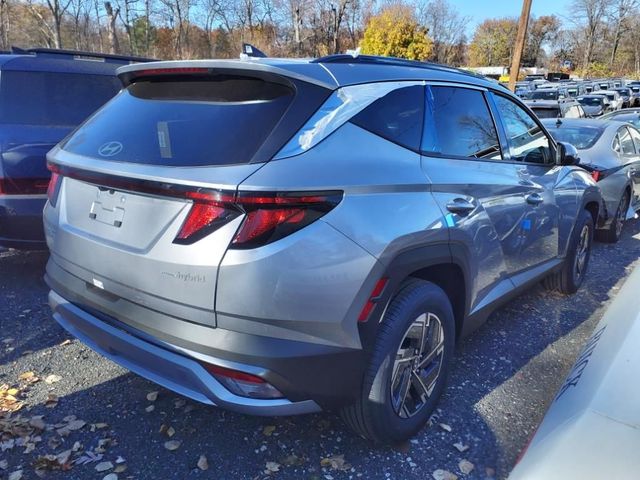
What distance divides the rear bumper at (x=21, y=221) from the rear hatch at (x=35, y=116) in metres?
0.06

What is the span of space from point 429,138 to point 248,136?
106 centimetres

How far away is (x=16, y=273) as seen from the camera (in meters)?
4.69

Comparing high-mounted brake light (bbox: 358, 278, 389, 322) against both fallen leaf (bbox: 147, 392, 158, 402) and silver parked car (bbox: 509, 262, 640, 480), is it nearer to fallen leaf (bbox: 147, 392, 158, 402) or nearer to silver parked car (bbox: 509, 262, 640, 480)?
silver parked car (bbox: 509, 262, 640, 480)

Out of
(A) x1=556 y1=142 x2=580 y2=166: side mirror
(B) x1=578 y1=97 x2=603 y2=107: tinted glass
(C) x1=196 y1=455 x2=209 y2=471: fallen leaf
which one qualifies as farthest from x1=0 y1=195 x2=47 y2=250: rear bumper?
(B) x1=578 y1=97 x2=603 y2=107: tinted glass

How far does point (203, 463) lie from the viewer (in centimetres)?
243

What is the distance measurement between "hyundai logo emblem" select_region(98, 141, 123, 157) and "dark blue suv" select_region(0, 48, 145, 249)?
1987 millimetres

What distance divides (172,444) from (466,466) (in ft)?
4.75

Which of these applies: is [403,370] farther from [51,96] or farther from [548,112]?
[548,112]

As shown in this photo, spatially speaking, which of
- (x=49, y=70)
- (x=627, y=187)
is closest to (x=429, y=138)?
(x=49, y=70)

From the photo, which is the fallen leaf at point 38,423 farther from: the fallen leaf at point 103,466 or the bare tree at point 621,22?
the bare tree at point 621,22

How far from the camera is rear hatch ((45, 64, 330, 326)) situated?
193cm

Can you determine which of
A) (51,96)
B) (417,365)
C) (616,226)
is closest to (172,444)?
(417,365)

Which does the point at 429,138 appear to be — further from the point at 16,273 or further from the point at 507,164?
the point at 16,273

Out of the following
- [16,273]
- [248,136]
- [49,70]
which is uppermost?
[49,70]
